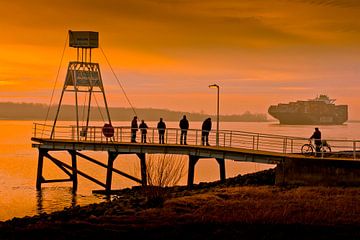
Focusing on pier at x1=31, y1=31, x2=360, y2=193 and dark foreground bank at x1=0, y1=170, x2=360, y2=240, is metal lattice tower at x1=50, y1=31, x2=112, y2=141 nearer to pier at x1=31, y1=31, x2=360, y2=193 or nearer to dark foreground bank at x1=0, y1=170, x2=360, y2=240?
pier at x1=31, y1=31, x2=360, y2=193

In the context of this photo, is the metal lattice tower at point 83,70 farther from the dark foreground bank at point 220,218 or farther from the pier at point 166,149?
the dark foreground bank at point 220,218

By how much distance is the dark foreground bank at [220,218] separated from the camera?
18.6 metres

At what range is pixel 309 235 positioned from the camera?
18.2 meters

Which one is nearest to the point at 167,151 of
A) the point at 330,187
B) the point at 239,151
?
the point at 239,151

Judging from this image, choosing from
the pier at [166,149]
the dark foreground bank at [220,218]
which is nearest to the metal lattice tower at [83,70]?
the pier at [166,149]

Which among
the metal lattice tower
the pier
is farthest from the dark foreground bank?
the metal lattice tower

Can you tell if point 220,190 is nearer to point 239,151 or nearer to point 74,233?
point 239,151

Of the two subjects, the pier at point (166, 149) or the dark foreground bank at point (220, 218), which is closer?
the dark foreground bank at point (220, 218)

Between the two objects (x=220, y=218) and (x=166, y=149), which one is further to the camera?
(x=166, y=149)

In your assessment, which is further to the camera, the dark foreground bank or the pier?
the pier

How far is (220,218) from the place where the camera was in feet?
67.7

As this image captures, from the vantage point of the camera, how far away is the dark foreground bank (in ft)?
60.9

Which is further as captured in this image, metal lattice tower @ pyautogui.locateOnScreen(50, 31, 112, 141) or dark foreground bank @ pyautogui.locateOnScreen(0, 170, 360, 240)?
metal lattice tower @ pyautogui.locateOnScreen(50, 31, 112, 141)

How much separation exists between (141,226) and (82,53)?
29610mm
